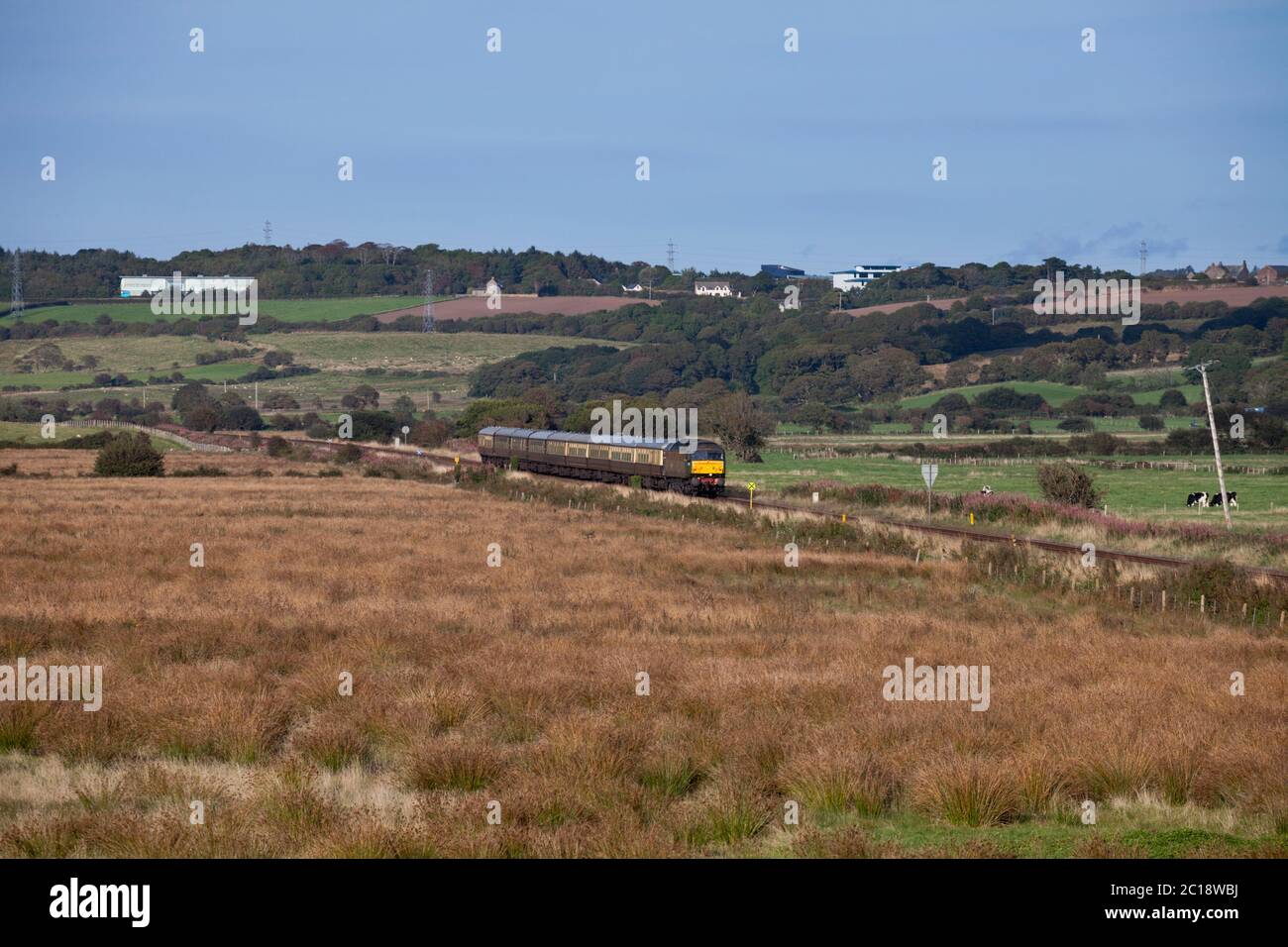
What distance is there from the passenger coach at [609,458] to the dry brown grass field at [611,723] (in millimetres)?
29791

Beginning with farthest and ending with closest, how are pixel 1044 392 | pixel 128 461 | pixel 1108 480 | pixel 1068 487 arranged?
pixel 1044 392
pixel 128 461
pixel 1108 480
pixel 1068 487

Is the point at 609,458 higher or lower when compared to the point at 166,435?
higher

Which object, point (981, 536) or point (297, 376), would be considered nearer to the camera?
point (981, 536)

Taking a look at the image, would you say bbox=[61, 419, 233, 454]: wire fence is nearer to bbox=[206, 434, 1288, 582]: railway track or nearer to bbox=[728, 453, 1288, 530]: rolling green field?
bbox=[728, 453, 1288, 530]: rolling green field

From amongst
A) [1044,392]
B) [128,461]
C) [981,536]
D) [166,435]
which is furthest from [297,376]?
[981,536]

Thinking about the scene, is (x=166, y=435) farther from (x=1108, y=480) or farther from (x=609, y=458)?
(x=1108, y=480)

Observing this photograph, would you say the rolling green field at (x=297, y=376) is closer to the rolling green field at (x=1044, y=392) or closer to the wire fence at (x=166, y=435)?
the wire fence at (x=166, y=435)

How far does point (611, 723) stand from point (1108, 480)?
59.7m

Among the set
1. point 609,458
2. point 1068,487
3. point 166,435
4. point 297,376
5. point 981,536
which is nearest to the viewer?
point 981,536

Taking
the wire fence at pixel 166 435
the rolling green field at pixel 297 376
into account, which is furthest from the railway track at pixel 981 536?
the rolling green field at pixel 297 376

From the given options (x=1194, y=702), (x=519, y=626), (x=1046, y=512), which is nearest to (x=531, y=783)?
(x=1194, y=702)

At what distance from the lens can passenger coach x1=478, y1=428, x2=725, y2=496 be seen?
57.8 m

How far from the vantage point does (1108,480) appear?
2694 inches
